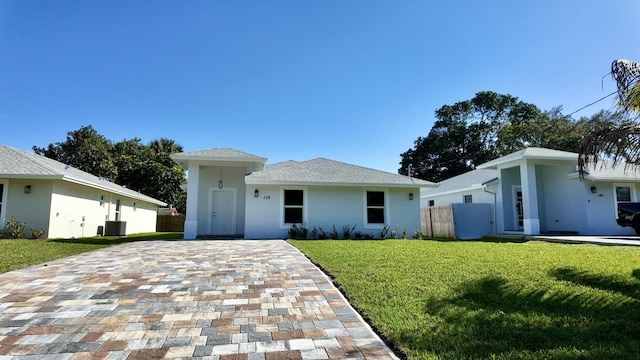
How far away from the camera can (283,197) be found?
549 inches

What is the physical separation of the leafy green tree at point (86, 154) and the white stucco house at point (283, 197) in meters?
19.2

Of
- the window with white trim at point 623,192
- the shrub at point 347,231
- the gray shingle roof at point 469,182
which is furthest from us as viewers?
the gray shingle roof at point 469,182

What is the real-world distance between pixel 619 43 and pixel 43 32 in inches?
836

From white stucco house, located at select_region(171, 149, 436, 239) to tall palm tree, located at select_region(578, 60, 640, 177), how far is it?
8.26m

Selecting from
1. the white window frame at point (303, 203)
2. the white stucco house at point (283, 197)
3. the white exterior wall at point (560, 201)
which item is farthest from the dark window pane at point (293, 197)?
the white exterior wall at point (560, 201)

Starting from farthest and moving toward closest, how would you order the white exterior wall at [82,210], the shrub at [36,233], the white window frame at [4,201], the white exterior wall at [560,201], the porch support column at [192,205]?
the white exterior wall at [560,201] → the white exterior wall at [82,210] → the porch support column at [192,205] → the white window frame at [4,201] → the shrub at [36,233]

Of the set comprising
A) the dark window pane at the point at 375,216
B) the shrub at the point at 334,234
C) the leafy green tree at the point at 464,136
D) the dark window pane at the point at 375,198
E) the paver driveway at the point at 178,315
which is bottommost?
the paver driveway at the point at 178,315

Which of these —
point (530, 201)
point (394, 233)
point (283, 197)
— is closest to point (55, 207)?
point (283, 197)

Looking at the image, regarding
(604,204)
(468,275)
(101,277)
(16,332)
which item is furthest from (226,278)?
(604,204)

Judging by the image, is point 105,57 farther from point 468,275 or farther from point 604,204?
point 604,204

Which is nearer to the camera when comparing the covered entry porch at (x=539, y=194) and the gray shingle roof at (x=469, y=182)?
the covered entry porch at (x=539, y=194)

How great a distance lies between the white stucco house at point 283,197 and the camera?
13367 millimetres

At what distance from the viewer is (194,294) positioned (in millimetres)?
4531

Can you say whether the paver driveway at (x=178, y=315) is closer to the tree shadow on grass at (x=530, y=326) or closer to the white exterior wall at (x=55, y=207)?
the tree shadow on grass at (x=530, y=326)
